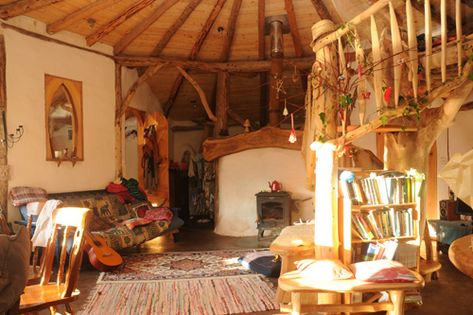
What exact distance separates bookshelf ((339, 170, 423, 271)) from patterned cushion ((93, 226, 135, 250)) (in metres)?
3.21

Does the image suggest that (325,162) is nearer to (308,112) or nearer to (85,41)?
(308,112)

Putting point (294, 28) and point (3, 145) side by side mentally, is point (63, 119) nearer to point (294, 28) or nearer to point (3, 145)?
point (3, 145)

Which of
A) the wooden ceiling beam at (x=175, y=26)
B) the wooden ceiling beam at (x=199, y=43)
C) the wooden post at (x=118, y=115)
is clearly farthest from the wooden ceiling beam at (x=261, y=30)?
the wooden post at (x=118, y=115)

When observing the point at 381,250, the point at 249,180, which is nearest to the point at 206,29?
the point at 249,180

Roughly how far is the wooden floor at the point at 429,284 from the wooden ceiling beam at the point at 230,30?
11.3 feet

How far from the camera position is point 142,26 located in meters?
6.96

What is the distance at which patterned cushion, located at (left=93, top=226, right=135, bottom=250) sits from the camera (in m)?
5.50

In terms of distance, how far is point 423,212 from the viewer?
145 inches

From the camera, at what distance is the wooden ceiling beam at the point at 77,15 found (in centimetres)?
589

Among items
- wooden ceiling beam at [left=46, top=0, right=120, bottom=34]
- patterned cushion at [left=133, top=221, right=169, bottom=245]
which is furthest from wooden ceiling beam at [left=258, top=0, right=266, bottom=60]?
patterned cushion at [left=133, top=221, right=169, bottom=245]

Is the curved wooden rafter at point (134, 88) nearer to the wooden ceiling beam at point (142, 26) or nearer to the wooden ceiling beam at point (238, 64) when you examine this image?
the wooden ceiling beam at point (238, 64)

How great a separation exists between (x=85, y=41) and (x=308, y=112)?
4274 millimetres

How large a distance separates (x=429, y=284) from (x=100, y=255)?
3.65 metres

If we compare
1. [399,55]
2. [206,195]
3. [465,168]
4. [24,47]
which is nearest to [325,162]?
[399,55]
